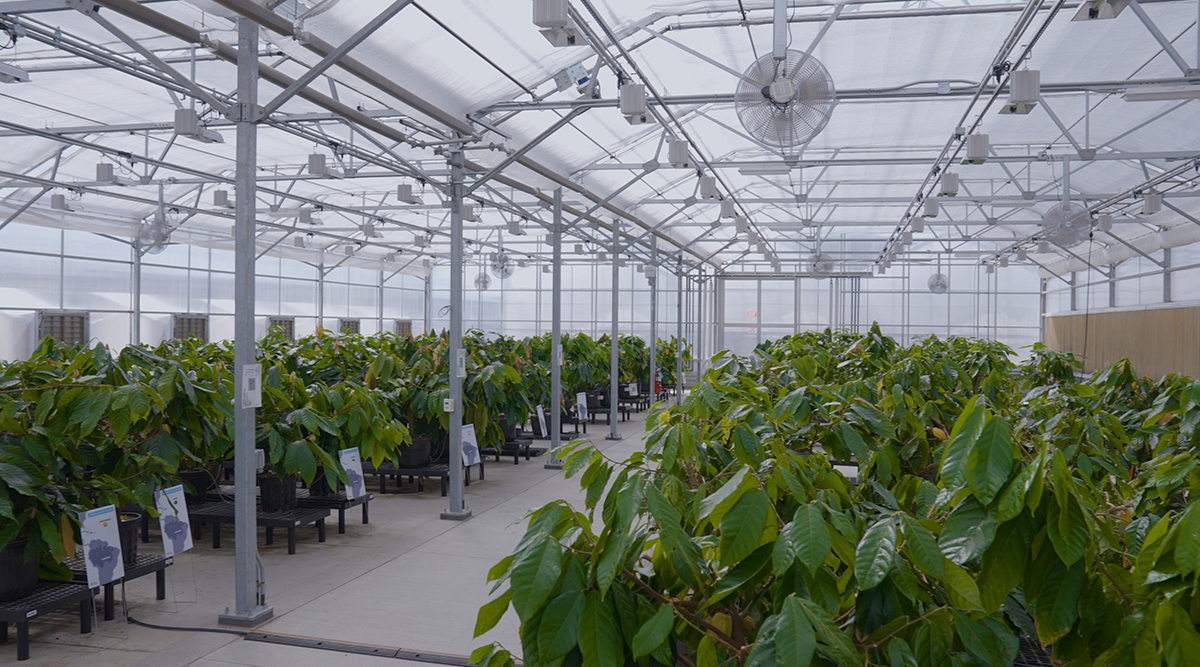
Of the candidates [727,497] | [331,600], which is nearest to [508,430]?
[331,600]

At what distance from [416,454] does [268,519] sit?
2304 mm

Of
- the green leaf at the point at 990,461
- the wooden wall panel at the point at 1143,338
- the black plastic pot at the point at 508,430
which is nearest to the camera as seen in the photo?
the green leaf at the point at 990,461

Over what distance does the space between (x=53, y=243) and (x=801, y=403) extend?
57.9 ft

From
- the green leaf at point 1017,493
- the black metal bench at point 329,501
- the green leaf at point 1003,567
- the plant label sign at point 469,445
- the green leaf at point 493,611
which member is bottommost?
the black metal bench at point 329,501

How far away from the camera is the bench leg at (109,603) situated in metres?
4.34

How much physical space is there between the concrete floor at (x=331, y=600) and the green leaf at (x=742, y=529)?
2982mm

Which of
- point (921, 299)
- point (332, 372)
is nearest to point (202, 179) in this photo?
point (332, 372)

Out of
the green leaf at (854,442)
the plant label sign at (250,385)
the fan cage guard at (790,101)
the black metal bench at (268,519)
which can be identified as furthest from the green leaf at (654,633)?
the black metal bench at (268,519)

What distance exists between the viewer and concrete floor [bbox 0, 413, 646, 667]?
3.91 m

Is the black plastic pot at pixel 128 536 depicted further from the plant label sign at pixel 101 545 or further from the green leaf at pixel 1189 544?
the green leaf at pixel 1189 544

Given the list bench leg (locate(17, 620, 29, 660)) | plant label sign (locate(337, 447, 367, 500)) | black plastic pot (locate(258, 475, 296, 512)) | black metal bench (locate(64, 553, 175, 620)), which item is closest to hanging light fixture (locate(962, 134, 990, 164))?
plant label sign (locate(337, 447, 367, 500))

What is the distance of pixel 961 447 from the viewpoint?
1243mm

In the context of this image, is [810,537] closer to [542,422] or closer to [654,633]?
[654,633]

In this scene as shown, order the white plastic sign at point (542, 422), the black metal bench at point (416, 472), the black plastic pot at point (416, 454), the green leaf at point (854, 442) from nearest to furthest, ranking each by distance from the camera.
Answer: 1. the green leaf at point (854, 442)
2. the black metal bench at point (416, 472)
3. the black plastic pot at point (416, 454)
4. the white plastic sign at point (542, 422)
